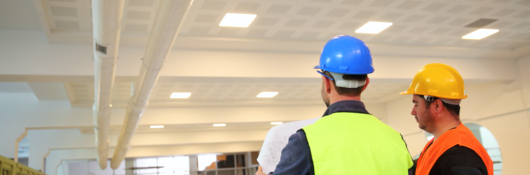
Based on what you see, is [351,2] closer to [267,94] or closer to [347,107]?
[347,107]

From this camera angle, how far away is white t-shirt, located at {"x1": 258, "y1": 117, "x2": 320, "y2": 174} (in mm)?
2648

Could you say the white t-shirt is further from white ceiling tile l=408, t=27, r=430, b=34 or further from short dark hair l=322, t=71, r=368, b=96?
white ceiling tile l=408, t=27, r=430, b=34

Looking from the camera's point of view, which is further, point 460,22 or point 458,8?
point 460,22

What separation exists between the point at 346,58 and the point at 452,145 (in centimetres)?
86

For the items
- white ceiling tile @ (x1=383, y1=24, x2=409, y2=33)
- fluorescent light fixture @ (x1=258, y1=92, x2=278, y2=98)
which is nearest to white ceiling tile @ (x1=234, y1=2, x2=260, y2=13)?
white ceiling tile @ (x1=383, y1=24, x2=409, y2=33)

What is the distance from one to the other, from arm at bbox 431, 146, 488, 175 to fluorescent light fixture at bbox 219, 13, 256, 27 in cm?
483

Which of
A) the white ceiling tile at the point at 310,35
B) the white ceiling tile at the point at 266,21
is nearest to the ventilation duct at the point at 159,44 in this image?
the white ceiling tile at the point at 266,21

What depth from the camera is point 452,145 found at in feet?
7.01

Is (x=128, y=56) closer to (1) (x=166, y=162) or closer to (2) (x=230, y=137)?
(2) (x=230, y=137)

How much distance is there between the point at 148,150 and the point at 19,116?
9935mm

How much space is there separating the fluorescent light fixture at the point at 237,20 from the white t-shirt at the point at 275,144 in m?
3.97

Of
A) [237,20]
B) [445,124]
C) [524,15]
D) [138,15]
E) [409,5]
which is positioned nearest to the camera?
[445,124]

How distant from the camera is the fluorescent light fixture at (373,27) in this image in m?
7.34

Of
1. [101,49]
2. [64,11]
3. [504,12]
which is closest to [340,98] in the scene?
[101,49]
